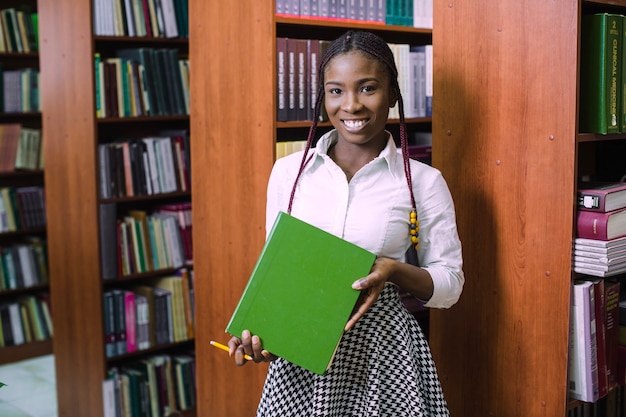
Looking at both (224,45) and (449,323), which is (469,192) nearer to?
(449,323)

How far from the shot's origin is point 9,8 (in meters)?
4.60

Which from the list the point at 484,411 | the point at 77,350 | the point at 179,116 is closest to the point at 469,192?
the point at 484,411

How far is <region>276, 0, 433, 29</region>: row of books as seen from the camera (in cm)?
244

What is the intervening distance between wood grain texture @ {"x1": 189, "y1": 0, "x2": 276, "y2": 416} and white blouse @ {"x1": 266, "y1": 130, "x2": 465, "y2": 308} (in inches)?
25.3

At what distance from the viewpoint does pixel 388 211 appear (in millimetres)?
1673

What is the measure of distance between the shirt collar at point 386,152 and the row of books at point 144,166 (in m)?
1.79

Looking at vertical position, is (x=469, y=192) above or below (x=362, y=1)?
below

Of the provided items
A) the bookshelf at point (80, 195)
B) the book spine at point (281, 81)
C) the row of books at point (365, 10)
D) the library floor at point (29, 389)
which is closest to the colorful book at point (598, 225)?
the book spine at point (281, 81)

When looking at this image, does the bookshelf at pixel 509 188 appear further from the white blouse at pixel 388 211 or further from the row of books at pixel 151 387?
the row of books at pixel 151 387

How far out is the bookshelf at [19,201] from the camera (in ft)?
14.6

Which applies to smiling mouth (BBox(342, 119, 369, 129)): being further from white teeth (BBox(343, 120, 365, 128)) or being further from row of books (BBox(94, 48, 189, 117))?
row of books (BBox(94, 48, 189, 117))

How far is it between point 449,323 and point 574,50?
29.7 inches

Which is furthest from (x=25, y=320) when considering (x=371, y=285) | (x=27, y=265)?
(x=371, y=285)

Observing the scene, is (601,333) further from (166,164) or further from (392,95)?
(166,164)
